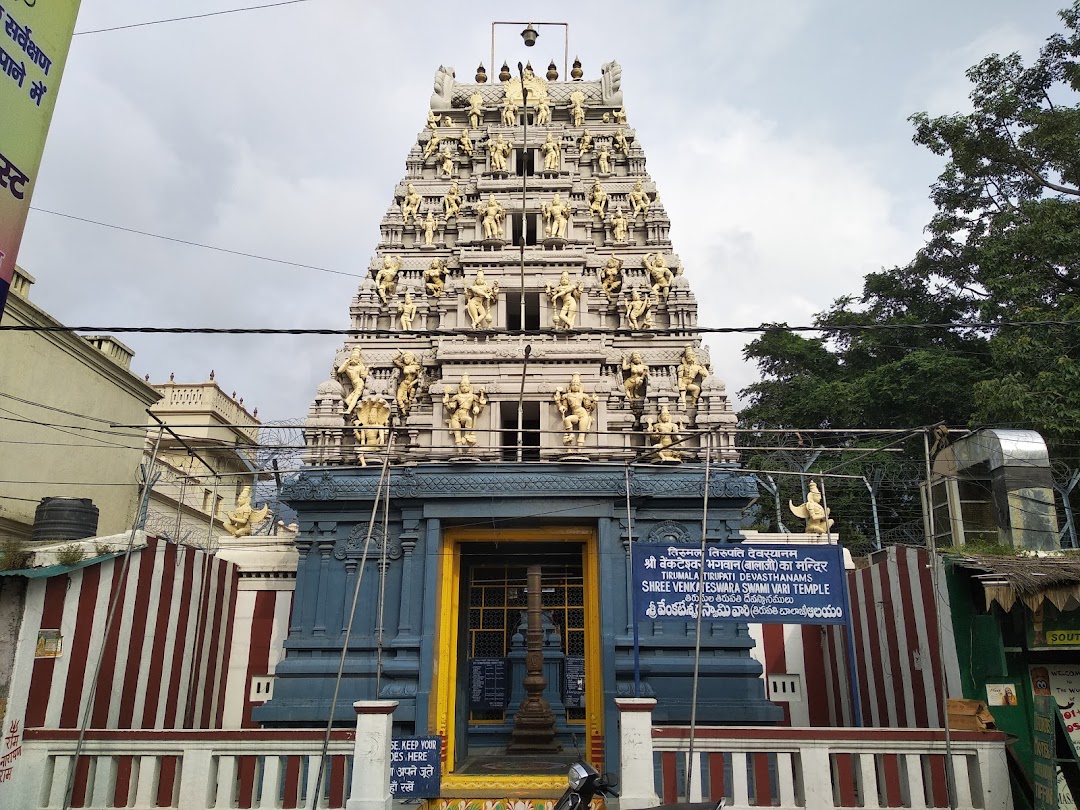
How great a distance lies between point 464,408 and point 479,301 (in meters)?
2.76

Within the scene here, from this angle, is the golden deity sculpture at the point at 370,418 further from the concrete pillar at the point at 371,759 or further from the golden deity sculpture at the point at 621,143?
the golden deity sculpture at the point at 621,143

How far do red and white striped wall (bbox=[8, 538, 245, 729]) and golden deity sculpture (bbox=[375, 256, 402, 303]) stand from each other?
6.45 m

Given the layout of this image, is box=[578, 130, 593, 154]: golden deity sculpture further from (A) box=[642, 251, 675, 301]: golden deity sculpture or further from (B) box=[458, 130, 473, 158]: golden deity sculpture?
(A) box=[642, 251, 675, 301]: golden deity sculpture

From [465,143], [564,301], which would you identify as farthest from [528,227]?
[465,143]

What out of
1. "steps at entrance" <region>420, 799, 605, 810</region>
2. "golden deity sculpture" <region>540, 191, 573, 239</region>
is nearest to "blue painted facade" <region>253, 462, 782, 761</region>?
"steps at entrance" <region>420, 799, 605, 810</region>

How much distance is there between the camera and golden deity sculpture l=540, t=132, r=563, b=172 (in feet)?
60.9

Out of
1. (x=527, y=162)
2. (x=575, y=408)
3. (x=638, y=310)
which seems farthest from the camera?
(x=527, y=162)

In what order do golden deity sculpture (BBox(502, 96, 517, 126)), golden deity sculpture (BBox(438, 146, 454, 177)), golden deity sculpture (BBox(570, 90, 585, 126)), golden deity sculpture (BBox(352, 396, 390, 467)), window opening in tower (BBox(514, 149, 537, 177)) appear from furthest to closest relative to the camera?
golden deity sculpture (BBox(570, 90, 585, 126)) → golden deity sculpture (BBox(502, 96, 517, 126)) → window opening in tower (BBox(514, 149, 537, 177)) → golden deity sculpture (BBox(438, 146, 454, 177)) → golden deity sculpture (BBox(352, 396, 390, 467))

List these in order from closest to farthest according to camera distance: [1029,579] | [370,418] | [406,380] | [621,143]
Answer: [1029,579]
[370,418]
[406,380]
[621,143]

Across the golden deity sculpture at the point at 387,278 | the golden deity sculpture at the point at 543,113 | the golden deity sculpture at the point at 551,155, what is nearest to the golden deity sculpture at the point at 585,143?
the golden deity sculpture at the point at 551,155

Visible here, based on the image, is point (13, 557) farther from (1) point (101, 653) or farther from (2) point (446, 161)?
(2) point (446, 161)

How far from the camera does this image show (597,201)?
18172 millimetres

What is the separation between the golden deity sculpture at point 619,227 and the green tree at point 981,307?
629 centimetres

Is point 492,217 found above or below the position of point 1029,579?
above
